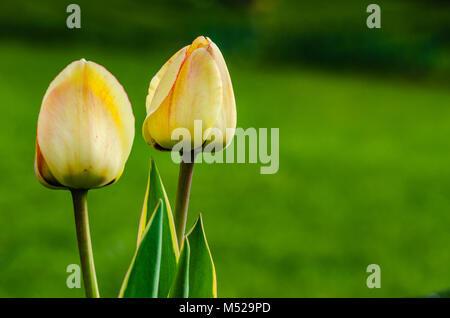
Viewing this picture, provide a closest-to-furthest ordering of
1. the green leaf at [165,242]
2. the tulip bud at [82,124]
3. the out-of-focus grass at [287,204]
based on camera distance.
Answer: the tulip bud at [82,124] → the green leaf at [165,242] → the out-of-focus grass at [287,204]

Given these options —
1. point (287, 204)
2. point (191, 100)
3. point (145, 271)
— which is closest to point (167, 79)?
point (191, 100)

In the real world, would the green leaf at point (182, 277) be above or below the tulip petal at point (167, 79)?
below

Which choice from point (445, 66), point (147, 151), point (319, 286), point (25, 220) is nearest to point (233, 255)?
point (319, 286)

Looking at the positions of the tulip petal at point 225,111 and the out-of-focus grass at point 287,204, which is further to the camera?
the out-of-focus grass at point 287,204

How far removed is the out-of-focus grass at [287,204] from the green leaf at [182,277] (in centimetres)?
136

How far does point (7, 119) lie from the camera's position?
3316mm

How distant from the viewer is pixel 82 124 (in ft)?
1.22

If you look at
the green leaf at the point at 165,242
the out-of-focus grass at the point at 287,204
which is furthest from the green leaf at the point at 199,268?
the out-of-focus grass at the point at 287,204

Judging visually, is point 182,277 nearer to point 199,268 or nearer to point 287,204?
point 199,268

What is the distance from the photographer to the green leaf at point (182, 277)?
0.40m

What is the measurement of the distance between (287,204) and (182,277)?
2257 millimetres

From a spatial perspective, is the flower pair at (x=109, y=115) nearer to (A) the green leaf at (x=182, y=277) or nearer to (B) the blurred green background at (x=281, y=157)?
(A) the green leaf at (x=182, y=277)
